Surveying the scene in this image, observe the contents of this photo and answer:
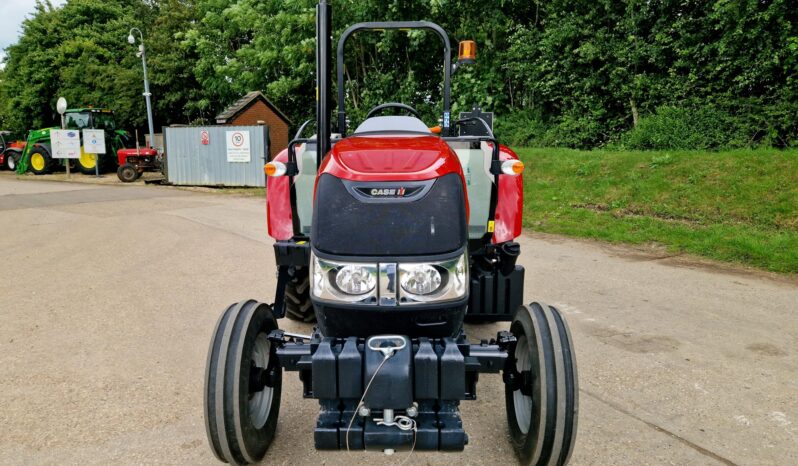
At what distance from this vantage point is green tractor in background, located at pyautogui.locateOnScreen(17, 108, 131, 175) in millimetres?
22531

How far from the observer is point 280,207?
3.92m

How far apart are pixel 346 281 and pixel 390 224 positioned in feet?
1.00

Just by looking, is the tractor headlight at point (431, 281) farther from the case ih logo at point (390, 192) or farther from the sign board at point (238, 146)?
the sign board at point (238, 146)

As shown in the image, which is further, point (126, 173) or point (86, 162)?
point (86, 162)

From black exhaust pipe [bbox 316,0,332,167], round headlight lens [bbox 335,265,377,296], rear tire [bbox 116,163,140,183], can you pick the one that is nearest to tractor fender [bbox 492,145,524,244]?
black exhaust pipe [bbox 316,0,332,167]

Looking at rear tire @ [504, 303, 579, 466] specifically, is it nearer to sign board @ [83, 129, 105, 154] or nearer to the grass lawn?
the grass lawn

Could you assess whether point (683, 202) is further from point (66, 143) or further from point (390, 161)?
point (66, 143)

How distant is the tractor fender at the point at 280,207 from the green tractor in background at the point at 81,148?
2097cm

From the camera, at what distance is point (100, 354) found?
431 centimetres

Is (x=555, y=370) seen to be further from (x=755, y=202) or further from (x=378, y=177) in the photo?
(x=755, y=202)

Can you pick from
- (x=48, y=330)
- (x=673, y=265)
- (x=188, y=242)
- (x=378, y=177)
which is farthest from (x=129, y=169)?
(x=378, y=177)

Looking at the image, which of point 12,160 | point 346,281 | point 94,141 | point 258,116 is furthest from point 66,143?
point 346,281

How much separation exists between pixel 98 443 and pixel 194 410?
516mm

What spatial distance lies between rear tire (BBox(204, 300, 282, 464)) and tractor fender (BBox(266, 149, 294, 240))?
104cm
